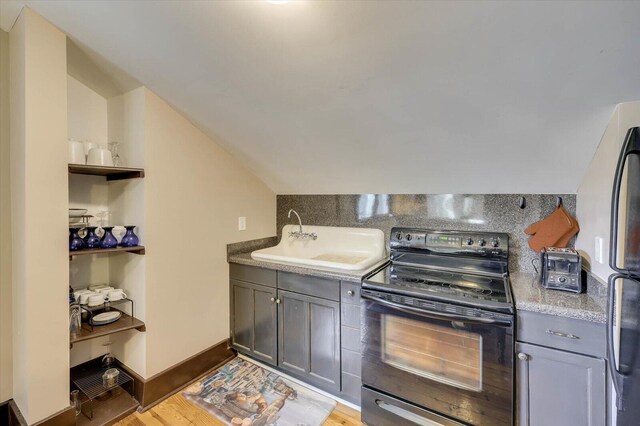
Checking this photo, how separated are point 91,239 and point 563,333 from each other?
2.57 m

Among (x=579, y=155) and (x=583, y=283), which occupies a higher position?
(x=579, y=155)

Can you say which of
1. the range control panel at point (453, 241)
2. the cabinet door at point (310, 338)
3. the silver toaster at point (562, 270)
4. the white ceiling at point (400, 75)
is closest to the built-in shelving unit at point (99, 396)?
the cabinet door at point (310, 338)

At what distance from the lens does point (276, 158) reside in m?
2.33

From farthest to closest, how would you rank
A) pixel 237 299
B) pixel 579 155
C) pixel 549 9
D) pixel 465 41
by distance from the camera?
pixel 237 299 < pixel 579 155 < pixel 465 41 < pixel 549 9

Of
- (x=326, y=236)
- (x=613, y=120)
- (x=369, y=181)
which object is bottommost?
(x=326, y=236)

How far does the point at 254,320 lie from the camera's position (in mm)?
2383

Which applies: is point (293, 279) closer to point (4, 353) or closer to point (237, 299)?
point (237, 299)

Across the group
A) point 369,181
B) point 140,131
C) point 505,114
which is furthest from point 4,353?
point 505,114

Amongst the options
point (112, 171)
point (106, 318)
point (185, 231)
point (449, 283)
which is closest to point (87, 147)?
point (112, 171)

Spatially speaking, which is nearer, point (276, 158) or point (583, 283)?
point (583, 283)

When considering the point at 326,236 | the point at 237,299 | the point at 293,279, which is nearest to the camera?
the point at 293,279

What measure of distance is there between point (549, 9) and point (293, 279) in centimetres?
190

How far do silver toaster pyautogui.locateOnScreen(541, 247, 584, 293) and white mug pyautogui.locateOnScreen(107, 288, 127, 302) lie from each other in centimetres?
264

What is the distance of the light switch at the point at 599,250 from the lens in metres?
1.49
